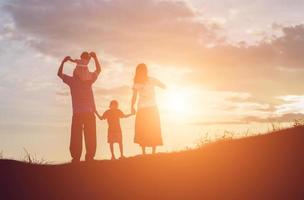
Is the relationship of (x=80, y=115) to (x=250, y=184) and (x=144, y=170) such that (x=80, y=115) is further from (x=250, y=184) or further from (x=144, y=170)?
(x=250, y=184)

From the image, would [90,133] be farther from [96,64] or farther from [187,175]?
[187,175]

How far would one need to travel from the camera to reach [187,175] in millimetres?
16891

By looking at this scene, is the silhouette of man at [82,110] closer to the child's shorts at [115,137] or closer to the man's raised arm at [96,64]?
the man's raised arm at [96,64]

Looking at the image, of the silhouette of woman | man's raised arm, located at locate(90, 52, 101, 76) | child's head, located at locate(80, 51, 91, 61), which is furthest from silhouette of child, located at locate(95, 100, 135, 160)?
child's head, located at locate(80, 51, 91, 61)

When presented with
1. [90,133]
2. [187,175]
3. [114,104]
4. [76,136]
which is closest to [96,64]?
[90,133]

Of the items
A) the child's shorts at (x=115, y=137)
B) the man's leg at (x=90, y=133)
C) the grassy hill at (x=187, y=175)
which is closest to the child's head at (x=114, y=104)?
the child's shorts at (x=115, y=137)

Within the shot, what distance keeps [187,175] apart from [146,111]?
329cm

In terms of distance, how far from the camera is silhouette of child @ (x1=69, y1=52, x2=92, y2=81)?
18656 millimetres

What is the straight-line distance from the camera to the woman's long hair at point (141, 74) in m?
19.1

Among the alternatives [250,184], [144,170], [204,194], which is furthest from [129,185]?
[250,184]

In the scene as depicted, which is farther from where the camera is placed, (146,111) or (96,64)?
(146,111)

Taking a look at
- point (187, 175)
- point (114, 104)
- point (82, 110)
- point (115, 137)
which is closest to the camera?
point (187, 175)

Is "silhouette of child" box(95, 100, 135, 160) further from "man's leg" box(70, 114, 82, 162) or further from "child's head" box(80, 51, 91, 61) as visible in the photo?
"child's head" box(80, 51, 91, 61)

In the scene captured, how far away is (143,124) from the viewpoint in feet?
64.1
